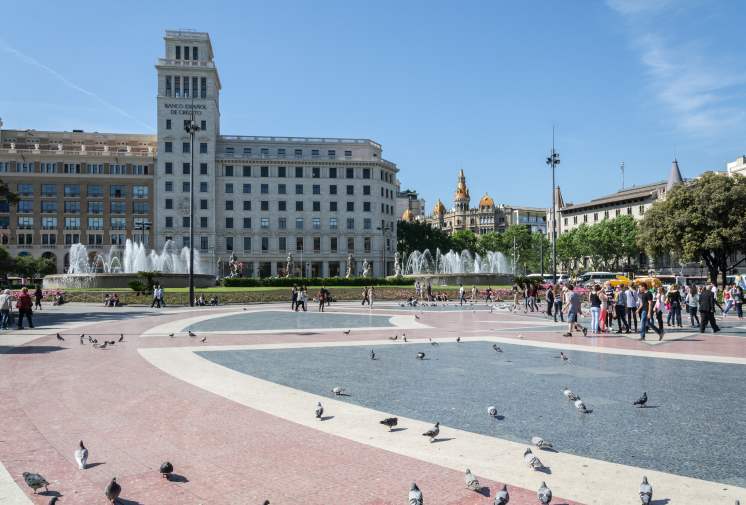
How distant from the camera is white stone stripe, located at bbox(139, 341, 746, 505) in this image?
570 centimetres

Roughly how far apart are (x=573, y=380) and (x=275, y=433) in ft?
22.0

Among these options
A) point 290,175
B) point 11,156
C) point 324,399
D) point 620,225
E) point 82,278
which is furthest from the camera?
point 620,225

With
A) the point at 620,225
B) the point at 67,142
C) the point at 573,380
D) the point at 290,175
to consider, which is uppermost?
the point at 67,142

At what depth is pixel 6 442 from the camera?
292 inches

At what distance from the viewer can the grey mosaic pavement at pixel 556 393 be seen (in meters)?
7.19

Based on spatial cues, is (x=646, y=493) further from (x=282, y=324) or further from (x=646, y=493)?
(x=282, y=324)

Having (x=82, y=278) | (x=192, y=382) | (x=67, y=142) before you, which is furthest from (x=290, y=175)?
(x=192, y=382)

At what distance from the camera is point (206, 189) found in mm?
92125

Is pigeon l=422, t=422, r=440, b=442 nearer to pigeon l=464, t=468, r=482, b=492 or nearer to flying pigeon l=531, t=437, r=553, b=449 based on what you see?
flying pigeon l=531, t=437, r=553, b=449

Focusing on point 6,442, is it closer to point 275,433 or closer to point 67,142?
point 275,433

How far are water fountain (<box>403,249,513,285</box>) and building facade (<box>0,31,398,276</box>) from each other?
7.97m

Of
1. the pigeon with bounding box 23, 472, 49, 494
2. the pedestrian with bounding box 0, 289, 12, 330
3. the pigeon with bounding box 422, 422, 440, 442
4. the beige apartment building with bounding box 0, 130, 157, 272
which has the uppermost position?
the beige apartment building with bounding box 0, 130, 157, 272

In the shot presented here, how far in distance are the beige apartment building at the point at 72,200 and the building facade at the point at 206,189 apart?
0.16 metres

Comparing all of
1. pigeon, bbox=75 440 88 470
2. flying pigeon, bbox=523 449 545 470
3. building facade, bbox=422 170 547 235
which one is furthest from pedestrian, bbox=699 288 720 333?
building facade, bbox=422 170 547 235
